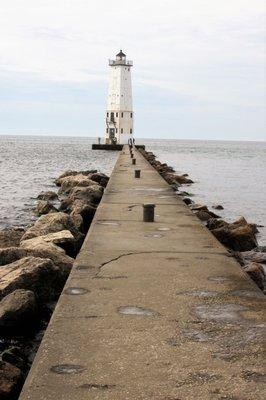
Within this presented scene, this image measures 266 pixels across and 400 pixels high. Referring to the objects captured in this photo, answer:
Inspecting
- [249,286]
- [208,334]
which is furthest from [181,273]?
[208,334]

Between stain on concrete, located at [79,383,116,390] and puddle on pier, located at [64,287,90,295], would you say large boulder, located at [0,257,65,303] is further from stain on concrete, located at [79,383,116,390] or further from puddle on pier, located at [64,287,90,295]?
stain on concrete, located at [79,383,116,390]

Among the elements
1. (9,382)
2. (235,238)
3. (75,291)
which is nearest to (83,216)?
(235,238)

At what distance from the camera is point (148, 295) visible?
11.1 ft

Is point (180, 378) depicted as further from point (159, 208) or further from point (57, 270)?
point (159, 208)

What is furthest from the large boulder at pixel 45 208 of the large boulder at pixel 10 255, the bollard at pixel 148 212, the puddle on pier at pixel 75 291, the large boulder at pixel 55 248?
the puddle on pier at pixel 75 291

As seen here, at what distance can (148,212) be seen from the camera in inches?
246

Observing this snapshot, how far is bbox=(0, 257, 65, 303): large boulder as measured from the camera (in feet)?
14.7

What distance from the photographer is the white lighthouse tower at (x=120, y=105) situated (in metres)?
51.0

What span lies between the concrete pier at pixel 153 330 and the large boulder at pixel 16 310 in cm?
46

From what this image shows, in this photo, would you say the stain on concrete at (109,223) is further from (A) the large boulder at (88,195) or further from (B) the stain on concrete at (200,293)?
(A) the large boulder at (88,195)

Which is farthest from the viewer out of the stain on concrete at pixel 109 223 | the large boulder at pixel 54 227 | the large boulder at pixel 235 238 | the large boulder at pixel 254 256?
the large boulder at pixel 235 238

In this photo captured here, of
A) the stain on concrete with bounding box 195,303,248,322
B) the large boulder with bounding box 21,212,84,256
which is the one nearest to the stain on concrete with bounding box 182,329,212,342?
the stain on concrete with bounding box 195,303,248,322

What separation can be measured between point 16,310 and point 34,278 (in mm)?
598

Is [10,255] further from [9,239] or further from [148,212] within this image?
[9,239]
